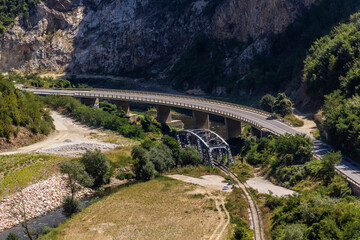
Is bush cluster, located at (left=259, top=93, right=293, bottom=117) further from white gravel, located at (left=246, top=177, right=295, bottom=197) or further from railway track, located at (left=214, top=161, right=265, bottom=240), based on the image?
white gravel, located at (left=246, top=177, right=295, bottom=197)

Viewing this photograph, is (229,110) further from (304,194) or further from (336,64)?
(304,194)

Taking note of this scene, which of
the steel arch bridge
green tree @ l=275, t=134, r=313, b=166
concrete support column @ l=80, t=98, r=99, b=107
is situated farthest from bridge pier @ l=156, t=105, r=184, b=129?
green tree @ l=275, t=134, r=313, b=166

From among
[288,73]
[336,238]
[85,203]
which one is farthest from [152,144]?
[288,73]

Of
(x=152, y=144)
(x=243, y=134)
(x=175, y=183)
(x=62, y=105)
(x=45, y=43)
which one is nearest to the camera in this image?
(x=175, y=183)

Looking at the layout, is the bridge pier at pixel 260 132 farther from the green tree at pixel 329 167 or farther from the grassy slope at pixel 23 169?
the grassy slope at pixel 23 169

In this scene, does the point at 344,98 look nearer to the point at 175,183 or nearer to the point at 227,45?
the point at 175,183

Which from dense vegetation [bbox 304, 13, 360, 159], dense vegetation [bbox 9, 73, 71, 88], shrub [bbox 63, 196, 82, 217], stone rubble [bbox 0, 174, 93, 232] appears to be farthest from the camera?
dense vegetation [bbox 9, 73, 71, 88]

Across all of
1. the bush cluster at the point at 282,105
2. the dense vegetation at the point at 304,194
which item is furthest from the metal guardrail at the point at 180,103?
the dense vegetation at the point at 304,194
